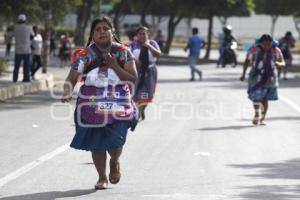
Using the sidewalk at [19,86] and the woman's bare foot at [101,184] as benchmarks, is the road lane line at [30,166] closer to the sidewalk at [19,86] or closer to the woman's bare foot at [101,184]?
the woman's bare foot at [101,184]

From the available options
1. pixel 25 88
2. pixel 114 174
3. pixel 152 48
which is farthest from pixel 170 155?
pixel 25 88

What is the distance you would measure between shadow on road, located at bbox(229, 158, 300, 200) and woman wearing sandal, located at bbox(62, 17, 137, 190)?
4.41ft

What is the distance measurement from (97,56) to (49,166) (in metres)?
2.28

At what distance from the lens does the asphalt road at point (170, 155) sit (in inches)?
388

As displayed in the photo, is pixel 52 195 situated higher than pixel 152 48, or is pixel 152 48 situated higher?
pixel 152 48

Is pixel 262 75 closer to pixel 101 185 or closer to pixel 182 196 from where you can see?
pixel 101 185

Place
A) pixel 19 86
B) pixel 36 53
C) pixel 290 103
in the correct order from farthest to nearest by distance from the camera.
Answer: pixel 36 53, pixel 19 86, pixel 290 103

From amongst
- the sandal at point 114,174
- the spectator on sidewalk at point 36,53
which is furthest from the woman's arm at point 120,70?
the spectator on sidewalk at point 36,53

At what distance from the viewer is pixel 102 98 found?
32.3 ft

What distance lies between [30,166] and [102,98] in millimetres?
2192

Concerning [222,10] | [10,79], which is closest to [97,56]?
[10,79]

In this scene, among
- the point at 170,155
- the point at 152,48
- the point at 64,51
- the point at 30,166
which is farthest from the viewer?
the point at 64,51

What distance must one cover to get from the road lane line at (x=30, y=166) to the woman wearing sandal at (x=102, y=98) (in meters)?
1.06

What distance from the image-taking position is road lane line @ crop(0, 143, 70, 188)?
10541mm
